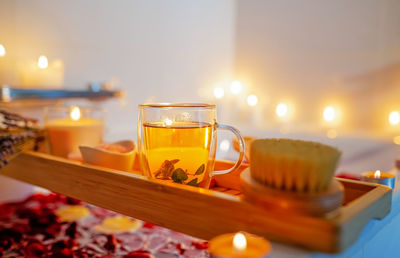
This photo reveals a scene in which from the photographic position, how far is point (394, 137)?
1.76m

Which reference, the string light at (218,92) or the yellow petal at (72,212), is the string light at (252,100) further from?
the yellow petal at (72,212)

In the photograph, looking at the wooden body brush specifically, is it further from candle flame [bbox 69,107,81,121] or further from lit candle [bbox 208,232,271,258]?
candle flame [bbox 69,107,81,121]

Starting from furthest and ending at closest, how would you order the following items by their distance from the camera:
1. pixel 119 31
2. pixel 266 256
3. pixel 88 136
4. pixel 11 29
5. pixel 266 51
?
pixel 266 51 < pixel 119 31 < pixel 11 29 < pixel 88 136 < pixel 266 256

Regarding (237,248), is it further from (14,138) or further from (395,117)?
(395,117)

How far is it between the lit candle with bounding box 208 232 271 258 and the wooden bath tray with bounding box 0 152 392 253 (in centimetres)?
3

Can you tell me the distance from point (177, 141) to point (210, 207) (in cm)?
12

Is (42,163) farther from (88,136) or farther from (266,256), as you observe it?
(266,256)

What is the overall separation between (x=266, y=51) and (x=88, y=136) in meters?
1.83

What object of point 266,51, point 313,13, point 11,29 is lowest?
point 11,29

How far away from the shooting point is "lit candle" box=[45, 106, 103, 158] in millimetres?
806

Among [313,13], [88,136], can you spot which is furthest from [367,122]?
[88,136]

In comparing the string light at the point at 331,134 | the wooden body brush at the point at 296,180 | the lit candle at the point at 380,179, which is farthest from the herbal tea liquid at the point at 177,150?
the string light at the point at 331,134

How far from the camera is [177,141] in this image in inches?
19.7

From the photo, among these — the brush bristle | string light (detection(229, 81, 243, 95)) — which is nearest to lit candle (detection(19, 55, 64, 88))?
the brush bristle
